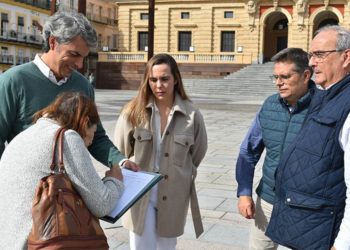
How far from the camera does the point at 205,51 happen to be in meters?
41.4

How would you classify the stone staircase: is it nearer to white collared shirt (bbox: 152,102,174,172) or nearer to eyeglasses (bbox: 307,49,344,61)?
white collared shirt (bbox: 152,102,174,172)

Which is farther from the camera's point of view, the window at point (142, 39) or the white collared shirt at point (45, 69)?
the window at point (142, 39)

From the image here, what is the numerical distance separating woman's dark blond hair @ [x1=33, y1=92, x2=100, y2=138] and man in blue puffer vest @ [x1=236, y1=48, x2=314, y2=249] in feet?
4.37

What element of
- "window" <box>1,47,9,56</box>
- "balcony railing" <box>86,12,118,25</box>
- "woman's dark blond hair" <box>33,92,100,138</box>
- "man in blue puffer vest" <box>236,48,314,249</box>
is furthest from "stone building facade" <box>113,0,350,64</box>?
"woman's dark blond hair" <box>33,92,100,138</box>

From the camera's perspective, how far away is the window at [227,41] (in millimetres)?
40781

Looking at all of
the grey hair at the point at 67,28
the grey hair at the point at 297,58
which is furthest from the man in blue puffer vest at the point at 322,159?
the grey hair at the point at 67,28

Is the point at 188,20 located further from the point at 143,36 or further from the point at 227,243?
the point at 227,243

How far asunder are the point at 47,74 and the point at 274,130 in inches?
58.6

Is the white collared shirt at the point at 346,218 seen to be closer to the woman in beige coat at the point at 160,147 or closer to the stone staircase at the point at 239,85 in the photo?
the woman in beige coat at the point at 160,147

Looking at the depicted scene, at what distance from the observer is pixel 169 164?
3.48 metres

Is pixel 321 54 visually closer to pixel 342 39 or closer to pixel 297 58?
pixel 342 39

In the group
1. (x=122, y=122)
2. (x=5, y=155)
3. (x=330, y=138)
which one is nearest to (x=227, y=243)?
(x=122, y=122)

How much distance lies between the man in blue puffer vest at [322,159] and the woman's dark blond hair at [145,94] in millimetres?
1176

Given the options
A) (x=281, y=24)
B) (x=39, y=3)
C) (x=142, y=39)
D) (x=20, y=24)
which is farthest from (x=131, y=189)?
(x=39, y=3)
